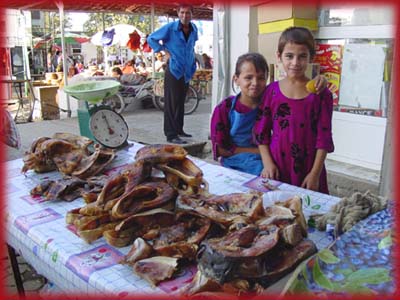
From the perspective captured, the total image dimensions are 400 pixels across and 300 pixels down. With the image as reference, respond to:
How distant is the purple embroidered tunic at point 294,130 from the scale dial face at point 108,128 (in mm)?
940

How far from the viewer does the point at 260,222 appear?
121 centimetres

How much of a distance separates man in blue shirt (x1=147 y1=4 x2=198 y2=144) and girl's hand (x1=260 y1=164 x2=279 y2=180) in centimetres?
325

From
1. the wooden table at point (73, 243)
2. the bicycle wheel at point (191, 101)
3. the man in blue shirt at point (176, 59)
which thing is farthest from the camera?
the bicycle wheel at point (191, 101)

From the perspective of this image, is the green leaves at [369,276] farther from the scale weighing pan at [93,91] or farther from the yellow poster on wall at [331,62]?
the yellow poster on wall at [331,62]

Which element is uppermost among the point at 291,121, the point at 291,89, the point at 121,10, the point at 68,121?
the point at 121,10

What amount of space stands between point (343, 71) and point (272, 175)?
2.52m

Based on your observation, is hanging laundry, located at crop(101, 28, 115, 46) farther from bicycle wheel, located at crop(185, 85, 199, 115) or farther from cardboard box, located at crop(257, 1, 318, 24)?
cardboard box, located at crop(257, 1, 318, 24)

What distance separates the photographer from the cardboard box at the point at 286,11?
3.97 meters

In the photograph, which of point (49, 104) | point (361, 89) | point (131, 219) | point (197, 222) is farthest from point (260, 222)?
point (49, 104)

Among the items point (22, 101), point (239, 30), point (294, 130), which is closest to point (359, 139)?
point (239, 30)

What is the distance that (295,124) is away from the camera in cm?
200

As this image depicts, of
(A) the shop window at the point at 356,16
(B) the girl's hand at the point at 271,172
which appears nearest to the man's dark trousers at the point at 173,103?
(A) the shop window at the point at 356,16

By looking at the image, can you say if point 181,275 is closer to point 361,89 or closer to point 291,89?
point 291,89

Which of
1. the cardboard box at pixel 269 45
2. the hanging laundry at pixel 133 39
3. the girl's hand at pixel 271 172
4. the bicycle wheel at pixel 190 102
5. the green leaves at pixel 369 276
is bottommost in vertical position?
the bicycle wheel at pixel 190 102
